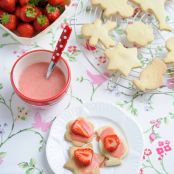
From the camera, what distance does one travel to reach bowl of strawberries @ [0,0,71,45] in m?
1.09

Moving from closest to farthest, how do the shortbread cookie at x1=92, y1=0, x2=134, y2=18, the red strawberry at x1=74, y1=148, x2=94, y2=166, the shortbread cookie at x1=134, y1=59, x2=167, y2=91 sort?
the red strawberry at x1=74, y1=148, x2=94, y2=166
the shortbread cookie at x1=134, y1=59, x2=167, y2=91
the shortbread cookie at x1=92, y1=0, x2=134, y2=18

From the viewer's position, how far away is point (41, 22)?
1093mm

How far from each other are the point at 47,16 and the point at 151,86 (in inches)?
14.0

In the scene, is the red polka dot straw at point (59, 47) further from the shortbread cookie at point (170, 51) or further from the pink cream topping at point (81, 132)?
the shortbread cookie at point (170, 51)

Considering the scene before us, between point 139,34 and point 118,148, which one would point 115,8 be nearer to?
point 139,34

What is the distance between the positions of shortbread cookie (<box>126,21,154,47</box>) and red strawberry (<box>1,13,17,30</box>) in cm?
32

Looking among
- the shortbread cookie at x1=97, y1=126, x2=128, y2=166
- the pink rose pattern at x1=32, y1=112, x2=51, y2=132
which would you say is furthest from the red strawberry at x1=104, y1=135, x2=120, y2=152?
the pink rose pattern at x1=32, y1=112, x2=51, y2=132

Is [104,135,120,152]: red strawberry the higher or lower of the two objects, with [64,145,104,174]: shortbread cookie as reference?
higher

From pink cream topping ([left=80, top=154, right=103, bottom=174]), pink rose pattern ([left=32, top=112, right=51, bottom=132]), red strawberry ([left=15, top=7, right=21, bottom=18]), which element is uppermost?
red strawberry ([left=15, top=7, right=21, bottom=18])

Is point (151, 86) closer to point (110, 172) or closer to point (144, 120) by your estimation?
point (144, 120)

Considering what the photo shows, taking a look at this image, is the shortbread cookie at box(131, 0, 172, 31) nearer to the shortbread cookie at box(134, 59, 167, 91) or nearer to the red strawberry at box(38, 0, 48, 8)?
the shortbread cookie at box(134, 59, 167, 91)

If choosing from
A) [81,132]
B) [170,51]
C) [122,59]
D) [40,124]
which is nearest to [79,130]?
[81,132]

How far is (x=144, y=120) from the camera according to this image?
1.02m

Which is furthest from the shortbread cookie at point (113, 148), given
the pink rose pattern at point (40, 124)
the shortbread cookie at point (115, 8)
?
the shortbread cookie at point (115, 8)
